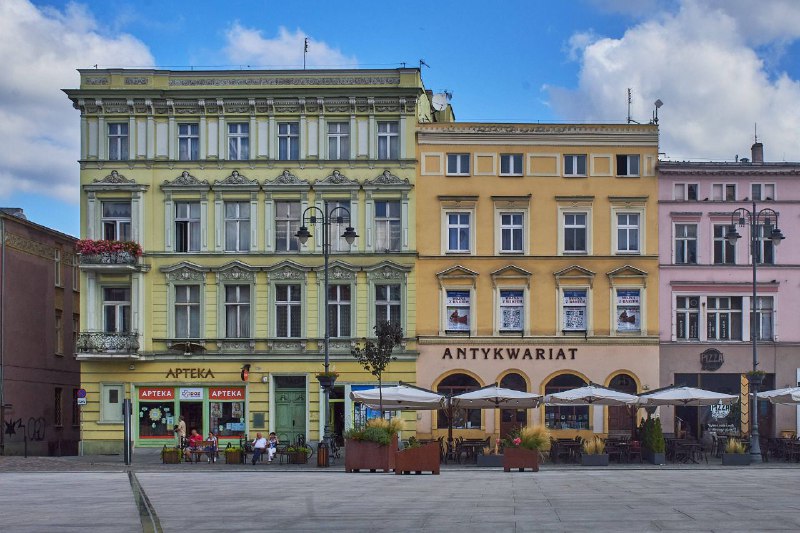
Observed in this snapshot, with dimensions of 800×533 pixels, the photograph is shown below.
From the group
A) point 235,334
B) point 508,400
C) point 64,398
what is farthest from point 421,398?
point 64,398

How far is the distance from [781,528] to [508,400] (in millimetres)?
27842

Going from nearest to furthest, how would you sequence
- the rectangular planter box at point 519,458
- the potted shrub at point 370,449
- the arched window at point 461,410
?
1. the potted shrub at point 370,449
2. the rectangular planter box at point 519,458
3. the arched window at point 461,410

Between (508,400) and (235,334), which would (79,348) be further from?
(508,400)

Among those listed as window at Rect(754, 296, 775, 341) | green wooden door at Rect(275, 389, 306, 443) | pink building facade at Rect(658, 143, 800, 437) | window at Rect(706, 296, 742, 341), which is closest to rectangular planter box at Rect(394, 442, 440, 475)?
green wooden door at Rect(275, 389, 306, 443)

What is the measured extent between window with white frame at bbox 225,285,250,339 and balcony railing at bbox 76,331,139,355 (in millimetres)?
4008

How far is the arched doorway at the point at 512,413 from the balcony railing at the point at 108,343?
52.2 feet

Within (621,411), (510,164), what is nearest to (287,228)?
(510,164)

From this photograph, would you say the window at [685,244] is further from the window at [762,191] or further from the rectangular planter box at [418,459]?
the rectangular planter box at [418,459]

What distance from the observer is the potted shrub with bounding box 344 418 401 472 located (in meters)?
40.7

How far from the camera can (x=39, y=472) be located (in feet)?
140

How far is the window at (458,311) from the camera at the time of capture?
5519 centimetres

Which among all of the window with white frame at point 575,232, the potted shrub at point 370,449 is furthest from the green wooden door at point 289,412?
the potted shrub at point 370,449

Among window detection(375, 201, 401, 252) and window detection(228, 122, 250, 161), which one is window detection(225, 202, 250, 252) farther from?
window detection(375, 201, 401, 252)

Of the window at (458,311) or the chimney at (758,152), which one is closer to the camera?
the window at (458,311)
